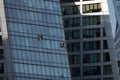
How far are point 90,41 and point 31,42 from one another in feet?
67.7

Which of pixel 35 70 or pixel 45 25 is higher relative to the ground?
pixel 45 25

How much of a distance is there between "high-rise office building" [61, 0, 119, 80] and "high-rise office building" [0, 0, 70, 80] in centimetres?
1254

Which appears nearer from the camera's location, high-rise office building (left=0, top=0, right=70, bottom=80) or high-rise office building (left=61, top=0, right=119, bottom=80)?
high-rise office building (left=0, top=0, right=70, bottom=80)

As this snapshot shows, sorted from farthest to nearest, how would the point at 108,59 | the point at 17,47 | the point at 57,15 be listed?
the point at 108,59
the point at 57,15
the point at 17,47

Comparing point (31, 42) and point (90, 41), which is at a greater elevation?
point (90, 41)

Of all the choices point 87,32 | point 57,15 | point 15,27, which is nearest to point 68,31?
point 87,32

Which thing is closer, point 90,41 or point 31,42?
point 31,42

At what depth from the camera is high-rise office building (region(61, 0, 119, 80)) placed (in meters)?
128

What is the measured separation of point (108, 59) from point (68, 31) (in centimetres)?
1140

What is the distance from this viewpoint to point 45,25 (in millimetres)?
116125

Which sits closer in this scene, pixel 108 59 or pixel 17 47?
pixel 17 47

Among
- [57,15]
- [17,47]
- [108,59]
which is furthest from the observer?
[108,59]

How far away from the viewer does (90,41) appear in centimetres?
12912

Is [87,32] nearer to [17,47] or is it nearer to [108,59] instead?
[108,59]
